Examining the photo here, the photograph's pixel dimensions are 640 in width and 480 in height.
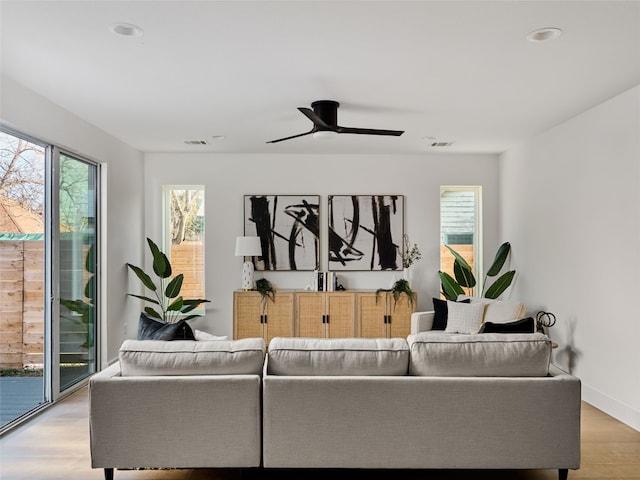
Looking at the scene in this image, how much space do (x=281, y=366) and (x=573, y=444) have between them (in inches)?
59.8

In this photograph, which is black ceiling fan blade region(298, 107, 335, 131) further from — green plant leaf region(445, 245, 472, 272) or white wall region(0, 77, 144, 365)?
green plant leaf region(445, 245, 472, 272)

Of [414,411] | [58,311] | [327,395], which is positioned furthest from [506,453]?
[58,311]

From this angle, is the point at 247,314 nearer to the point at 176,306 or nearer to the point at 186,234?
the point at 176,306

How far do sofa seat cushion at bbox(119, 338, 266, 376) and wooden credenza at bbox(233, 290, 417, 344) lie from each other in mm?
3685

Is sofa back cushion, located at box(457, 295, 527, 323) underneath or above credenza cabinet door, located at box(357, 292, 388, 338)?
above

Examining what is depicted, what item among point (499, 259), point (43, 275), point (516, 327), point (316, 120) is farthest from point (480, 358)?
point (499, 259)

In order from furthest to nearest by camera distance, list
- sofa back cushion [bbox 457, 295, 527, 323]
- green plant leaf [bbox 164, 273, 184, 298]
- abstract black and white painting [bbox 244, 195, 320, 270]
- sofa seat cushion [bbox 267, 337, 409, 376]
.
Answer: abstract black and white painting [bbox 244, 195, 320, 270], green plant leaf [bbox 164, 273, 184, 298], sofa back cushion [bbox 457, 295, 527, 323], sofa seat cushion [bbox 267, 337, 409, 376]

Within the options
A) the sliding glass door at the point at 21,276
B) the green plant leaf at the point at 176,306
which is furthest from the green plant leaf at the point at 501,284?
the sliding glass door at the point at 21,276

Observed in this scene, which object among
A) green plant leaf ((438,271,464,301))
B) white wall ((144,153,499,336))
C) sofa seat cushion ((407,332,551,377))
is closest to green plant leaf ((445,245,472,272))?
green plant leaf ((438,271,464,301))

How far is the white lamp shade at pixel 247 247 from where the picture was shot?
21.4 feet

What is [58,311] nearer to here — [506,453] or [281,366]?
[281,366]

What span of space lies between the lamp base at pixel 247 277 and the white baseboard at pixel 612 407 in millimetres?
3746

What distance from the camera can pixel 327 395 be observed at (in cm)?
276

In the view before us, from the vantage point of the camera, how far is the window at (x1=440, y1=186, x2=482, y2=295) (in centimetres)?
714
